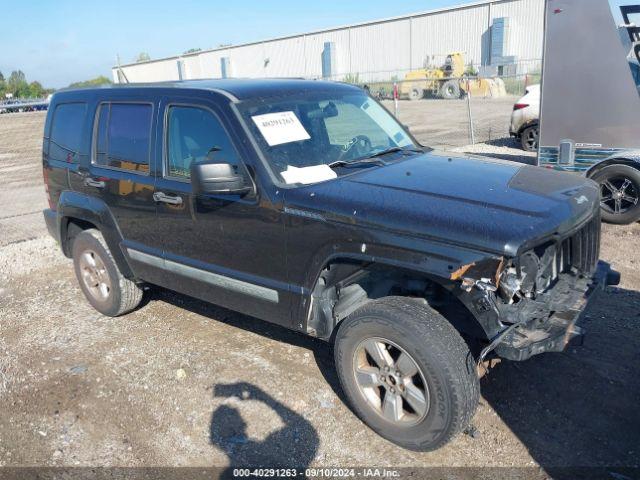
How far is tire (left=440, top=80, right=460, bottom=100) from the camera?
30562mm

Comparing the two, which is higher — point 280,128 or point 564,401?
point 280,128

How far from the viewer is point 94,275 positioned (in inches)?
206

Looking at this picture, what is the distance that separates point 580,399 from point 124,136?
380 cm

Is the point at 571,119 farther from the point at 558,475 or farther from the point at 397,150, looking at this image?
the point at 558,475

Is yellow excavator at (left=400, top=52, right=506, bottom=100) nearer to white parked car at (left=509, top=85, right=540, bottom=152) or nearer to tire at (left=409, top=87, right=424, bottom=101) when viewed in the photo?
tire at (left=409, top=87, right=424, bottom=101)

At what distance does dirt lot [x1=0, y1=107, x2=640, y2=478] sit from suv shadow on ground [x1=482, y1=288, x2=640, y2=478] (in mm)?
10

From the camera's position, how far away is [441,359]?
2936mm

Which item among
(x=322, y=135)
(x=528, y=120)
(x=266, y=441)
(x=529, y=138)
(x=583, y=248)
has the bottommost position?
(x=266, y=441)

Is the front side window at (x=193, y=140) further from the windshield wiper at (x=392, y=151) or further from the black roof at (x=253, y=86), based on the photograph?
the windshield wiper at (x=392, y=151)

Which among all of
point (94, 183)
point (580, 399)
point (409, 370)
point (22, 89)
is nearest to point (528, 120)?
point (580, 399)

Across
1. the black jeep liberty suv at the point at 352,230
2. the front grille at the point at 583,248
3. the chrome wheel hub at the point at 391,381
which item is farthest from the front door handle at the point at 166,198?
the front grille at the point at 583,248

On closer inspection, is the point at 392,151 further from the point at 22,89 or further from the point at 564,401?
the point at 22,89

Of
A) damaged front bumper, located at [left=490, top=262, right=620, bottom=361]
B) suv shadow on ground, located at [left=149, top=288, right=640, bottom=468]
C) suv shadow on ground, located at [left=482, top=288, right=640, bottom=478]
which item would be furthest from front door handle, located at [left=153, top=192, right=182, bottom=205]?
suv shadow on ground, located at [left=482, top=288, right=640, bottom=478]

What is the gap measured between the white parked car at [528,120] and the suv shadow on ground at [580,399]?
8.07 metres
